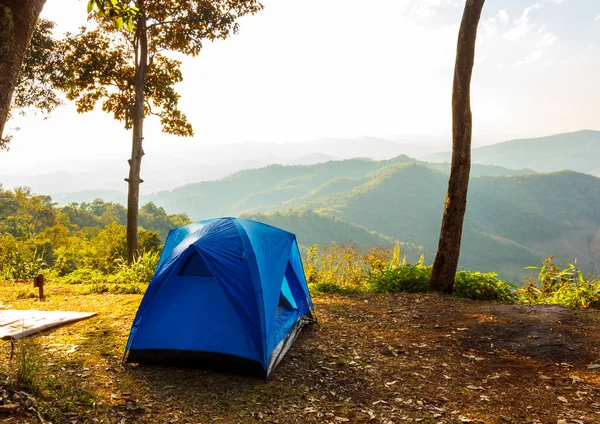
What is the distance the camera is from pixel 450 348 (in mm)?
5301

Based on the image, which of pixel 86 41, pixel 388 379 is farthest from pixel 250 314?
pixel 86 41

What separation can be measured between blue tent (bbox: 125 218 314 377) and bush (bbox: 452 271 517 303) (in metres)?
4.45

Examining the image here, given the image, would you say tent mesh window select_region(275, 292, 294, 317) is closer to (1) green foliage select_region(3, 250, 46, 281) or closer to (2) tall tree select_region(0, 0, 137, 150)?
(2) tall tree select_region(0, 0, 137, 150)

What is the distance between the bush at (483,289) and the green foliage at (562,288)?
27cm

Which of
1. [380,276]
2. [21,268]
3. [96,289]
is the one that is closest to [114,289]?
[96,289]

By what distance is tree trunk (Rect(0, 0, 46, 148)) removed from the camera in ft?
10.4

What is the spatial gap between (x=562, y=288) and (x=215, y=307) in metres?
6.71

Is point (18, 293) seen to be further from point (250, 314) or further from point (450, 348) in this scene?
point (450, 348)

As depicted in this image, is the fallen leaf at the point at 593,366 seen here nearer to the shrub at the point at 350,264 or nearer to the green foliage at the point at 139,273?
the shrub at the point at 350,264

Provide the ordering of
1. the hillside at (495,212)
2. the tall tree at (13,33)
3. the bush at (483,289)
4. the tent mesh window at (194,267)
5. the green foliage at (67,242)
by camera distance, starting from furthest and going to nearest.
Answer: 1. the hillside at (495,212)
2. the green foliage at (67,242)
3. the bush at (483,289)
4. the tent mesh window at (194,267)
5. the tall tree at (13,33)

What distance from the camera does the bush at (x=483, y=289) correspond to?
793 cm

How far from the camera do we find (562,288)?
7.71 metres

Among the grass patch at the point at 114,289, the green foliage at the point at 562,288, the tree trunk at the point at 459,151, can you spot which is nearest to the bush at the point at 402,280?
the tree trunk at the point at 459,151

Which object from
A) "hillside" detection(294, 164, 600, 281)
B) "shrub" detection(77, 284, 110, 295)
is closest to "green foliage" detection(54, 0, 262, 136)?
"shrub" detection(77, 284, 110, 295)
